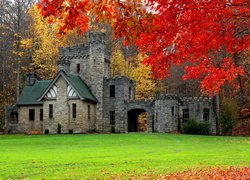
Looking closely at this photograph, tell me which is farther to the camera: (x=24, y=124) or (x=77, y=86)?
(x=24, y=124)

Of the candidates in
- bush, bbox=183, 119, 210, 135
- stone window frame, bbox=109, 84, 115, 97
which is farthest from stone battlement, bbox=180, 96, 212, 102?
stone window frame, bbox=109, 84, 115, 97

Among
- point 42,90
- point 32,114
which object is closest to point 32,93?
point 42,90

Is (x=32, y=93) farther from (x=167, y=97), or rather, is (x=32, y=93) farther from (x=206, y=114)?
(x=206, y=114)

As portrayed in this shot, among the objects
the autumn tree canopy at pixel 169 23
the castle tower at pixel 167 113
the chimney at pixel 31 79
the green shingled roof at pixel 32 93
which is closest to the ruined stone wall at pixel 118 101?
the castle tower at pixel 167 113

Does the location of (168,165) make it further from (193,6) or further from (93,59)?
(93,59)

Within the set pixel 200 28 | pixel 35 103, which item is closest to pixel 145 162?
pixel 200 28

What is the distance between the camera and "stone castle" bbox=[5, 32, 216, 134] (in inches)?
1596

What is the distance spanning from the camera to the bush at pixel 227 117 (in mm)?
38562

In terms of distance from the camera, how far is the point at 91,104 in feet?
140

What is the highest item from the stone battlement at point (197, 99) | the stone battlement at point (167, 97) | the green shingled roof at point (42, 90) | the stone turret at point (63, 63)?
the stone turret at point (63, 63)

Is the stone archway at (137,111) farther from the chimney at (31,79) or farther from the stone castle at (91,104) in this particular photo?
the chimney at (31,79)

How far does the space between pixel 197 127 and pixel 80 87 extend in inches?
469

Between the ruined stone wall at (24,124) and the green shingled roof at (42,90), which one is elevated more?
the green shingled roof at (42,90)

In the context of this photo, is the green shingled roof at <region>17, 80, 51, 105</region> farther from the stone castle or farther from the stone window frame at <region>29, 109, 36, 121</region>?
the stone window frame at <region>29, 109, 36, 121</region>
